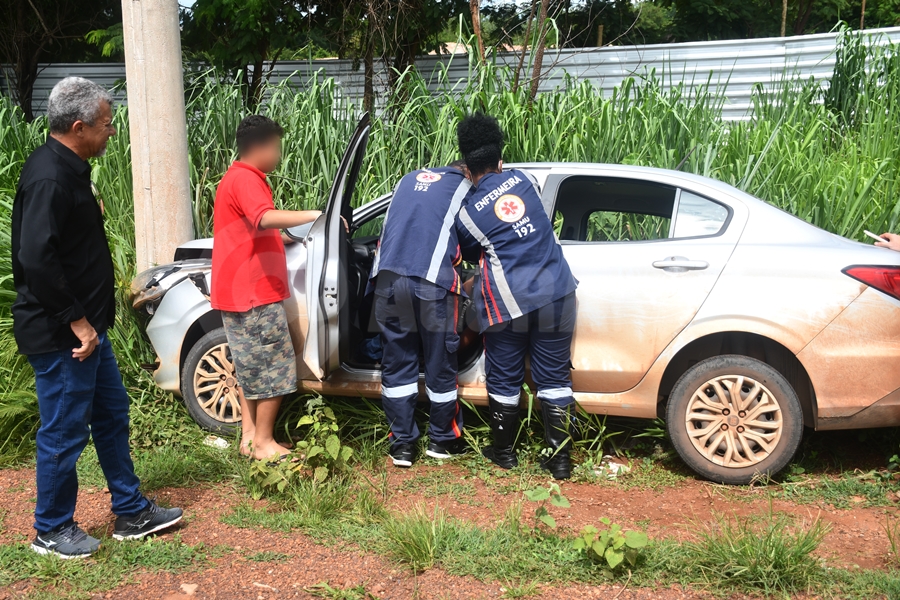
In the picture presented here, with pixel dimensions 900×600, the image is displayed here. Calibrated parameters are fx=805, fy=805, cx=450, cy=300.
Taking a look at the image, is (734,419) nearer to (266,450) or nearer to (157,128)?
(266,450)

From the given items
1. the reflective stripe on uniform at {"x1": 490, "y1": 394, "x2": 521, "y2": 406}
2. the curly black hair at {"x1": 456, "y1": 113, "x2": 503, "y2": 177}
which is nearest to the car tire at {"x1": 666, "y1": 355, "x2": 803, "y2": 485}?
the reflective stripe on uniform at {"x1": 490, "y1": 394, "x2": 521, "y2": 406}

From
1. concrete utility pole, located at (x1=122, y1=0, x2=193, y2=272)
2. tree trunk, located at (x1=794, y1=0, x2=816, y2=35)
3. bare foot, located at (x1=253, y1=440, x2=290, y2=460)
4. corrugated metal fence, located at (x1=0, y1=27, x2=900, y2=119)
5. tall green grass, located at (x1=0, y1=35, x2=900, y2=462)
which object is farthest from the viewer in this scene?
tree trunk, located at (x1=794, y1=0, x2=816, y2=35)

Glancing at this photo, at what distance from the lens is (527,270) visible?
3.99 metres

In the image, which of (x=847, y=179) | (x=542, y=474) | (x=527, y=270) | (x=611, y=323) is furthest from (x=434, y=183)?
(x=847, y=179)

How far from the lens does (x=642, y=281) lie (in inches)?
161

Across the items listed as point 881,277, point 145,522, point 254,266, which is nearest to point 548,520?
point 145,522

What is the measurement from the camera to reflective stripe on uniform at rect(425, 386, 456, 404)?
14.0ft

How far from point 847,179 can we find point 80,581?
5.53 m

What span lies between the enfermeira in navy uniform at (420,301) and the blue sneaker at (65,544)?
5.24 feet

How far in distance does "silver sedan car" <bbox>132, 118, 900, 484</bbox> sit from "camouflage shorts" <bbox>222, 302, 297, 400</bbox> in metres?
0.14

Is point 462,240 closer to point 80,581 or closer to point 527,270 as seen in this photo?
point 527,270

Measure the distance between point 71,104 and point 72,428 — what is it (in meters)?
1.30

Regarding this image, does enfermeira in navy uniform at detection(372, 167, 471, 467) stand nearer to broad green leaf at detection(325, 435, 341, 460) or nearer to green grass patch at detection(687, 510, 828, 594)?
broad green leaf at detection(325, 435, 341, 460)

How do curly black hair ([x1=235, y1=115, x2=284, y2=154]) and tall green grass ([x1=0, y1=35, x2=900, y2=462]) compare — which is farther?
tall green grass ([x1=0, y1=35, x2=900, y2=462])
